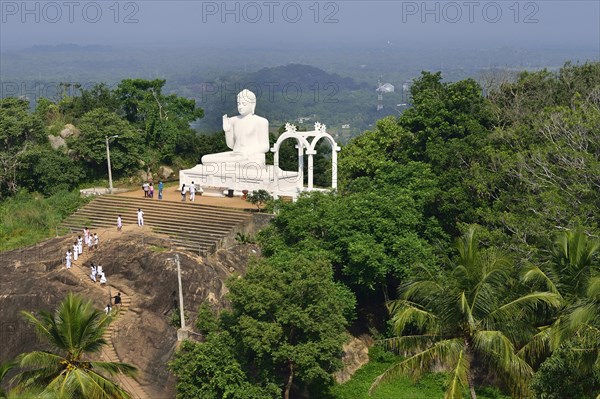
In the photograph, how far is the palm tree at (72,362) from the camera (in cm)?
1931

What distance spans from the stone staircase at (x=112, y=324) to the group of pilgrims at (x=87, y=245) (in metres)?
0.17

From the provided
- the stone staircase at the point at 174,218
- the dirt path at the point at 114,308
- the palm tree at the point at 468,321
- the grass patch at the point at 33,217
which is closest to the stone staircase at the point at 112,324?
the dirt path at the point at 114,308

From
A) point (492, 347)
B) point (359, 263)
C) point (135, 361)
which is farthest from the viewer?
point (359, 263)

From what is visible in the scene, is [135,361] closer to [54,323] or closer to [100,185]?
[54,323]

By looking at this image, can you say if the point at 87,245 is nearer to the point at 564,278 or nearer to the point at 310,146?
the point at 310,146

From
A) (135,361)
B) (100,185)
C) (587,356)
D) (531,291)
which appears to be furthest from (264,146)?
(587,356)

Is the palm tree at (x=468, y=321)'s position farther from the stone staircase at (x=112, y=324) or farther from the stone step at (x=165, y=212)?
the stone step at (x=165, y=212)

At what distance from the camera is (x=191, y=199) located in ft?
124

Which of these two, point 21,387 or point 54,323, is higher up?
point 54,323

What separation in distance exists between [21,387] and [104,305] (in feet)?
31.4

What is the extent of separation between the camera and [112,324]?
2881 cm

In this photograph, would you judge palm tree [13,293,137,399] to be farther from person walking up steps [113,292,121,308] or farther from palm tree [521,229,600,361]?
palm tree [521,229,600,361]

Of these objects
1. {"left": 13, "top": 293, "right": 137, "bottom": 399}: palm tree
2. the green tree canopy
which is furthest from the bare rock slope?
the green tree canopy

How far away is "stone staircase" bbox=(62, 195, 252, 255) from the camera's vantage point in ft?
112
